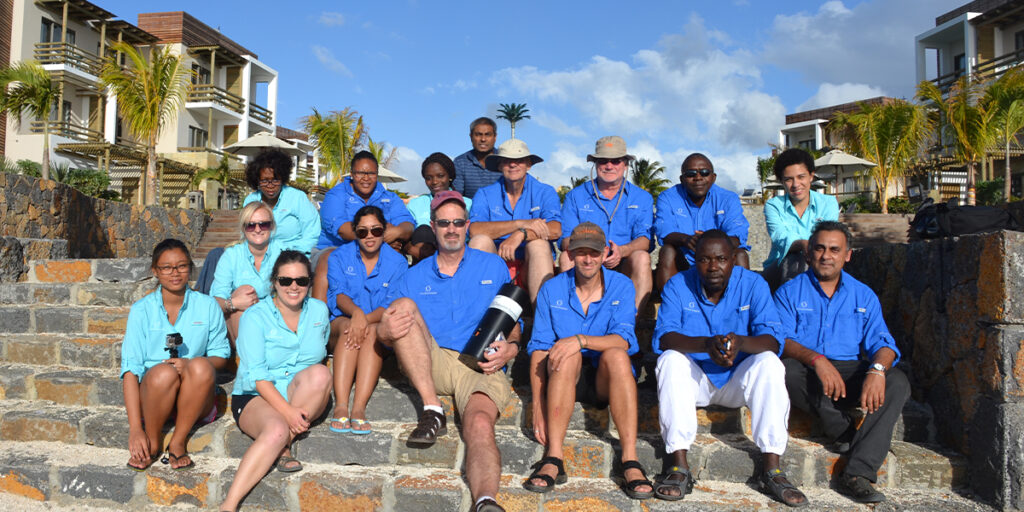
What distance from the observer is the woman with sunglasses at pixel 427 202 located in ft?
16.6

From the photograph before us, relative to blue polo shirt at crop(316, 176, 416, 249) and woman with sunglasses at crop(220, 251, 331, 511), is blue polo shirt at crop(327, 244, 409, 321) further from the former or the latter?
blue polo shirt at crop(316, 176, 416, 249)

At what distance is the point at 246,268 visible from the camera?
438cm

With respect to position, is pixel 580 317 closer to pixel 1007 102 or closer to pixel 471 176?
pixel 471 176

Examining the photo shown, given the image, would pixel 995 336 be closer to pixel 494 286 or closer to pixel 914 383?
pixel 914 383

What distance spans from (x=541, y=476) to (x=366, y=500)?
2.89 feet

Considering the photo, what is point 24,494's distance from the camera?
3678mm

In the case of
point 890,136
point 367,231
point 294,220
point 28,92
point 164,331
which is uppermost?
point 890,136

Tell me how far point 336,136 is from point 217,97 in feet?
21.6

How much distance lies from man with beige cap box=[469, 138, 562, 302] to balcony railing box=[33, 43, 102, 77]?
2018cm

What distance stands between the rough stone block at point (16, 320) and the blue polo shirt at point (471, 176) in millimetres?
3577

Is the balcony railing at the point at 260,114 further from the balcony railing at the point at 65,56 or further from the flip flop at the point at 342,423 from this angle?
the flip flop at the point at 342,423

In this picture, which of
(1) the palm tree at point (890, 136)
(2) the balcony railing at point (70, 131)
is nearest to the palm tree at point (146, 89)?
(2) the balcony railing at point (70, 131)

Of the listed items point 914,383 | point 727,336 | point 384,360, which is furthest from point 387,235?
point 914,383

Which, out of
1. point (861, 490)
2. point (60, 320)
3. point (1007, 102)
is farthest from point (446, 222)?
point (1007, 102)
